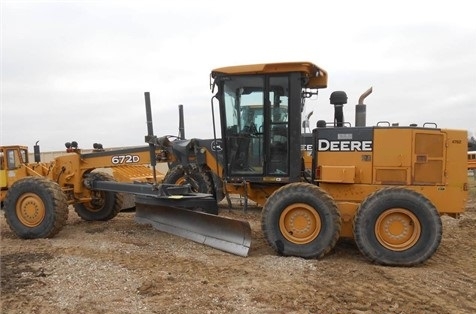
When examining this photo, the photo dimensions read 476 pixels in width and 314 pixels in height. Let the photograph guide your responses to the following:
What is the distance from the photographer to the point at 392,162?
21.9ft

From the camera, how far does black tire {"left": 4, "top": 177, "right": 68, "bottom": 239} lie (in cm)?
752

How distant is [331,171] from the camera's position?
22.3ft

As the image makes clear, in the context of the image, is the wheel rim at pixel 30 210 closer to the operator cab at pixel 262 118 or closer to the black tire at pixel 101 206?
the black tire at pixel 101 206

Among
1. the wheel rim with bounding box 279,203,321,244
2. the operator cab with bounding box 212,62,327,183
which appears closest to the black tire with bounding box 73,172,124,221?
the operator cab with bounding box 212,62,327,183

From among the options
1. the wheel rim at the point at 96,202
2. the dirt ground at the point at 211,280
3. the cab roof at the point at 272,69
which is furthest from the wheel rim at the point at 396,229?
the wheel rim at the point at 96,202

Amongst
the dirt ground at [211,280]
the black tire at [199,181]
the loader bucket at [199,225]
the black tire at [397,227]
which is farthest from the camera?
the black tire at [199,181]

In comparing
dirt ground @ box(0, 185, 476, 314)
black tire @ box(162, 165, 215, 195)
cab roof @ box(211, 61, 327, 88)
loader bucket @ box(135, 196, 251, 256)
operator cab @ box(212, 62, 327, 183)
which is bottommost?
dirt ground @ box(0, 185, 476, 314)

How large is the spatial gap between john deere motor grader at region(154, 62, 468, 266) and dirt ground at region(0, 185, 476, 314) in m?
0.37

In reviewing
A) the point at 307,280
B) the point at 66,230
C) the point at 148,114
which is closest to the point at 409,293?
the point at 307,280

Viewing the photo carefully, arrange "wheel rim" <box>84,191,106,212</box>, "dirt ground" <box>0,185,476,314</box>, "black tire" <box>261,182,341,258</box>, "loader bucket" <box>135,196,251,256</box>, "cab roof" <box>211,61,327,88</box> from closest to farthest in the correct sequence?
"dirt ground" <box>0,185,476,314</box> → "black tire" <box>261,182,341,258</box> → "loader bucket" <box>135,196,251,256</box> → "cab roof" <box>211,61,327,88</box> → "wheel rim" <box>84,191,106,212</box>

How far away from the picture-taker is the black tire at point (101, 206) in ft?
30.2

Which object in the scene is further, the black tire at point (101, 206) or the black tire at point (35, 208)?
the black tire at point (101, 206)

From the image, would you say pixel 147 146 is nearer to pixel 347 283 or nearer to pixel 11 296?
pixel 11 296

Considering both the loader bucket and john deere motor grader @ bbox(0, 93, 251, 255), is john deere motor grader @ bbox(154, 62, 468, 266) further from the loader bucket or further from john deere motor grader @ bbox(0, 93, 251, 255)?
john deere motor grader @ bbox(0, 93, 251, 255)
